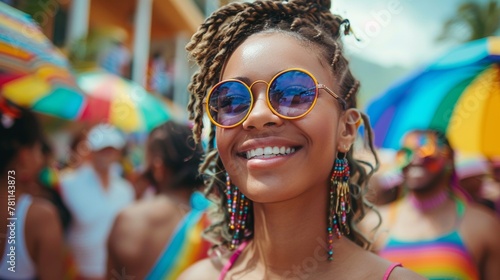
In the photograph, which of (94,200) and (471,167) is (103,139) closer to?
(94,200)

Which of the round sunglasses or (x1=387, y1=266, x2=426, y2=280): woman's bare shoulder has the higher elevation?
the round sunglasses

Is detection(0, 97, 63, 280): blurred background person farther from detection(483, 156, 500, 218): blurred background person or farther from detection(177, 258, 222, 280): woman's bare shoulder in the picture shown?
detection(483, 156, 500, 218): blurred background person

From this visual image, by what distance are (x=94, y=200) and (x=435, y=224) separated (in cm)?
311

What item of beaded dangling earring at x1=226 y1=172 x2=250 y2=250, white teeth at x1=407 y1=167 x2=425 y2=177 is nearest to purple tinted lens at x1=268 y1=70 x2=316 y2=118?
beaded dangling earring at x1=226 y1=172 x2=250 y2=250

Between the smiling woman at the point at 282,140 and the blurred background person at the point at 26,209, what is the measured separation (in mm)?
1420

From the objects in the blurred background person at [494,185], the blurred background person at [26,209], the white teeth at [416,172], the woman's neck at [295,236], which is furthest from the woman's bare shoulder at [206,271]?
the blurred background person at [494,185]

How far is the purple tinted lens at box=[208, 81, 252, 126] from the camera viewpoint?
1648mm

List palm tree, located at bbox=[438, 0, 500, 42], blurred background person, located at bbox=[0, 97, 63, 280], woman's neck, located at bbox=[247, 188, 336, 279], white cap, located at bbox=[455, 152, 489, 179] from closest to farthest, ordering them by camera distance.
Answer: woman's neck, located at bbox=[247, 188, 336, 279] → blurred background person, located at bbox=[0, 97, 63, 280] → white cap, located at bbox=[455, 152, 489, 179] → palm tree, located at bbox=[438, 0, 500, 42]

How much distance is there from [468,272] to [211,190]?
1.85 meters

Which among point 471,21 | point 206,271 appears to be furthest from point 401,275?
point 471,21

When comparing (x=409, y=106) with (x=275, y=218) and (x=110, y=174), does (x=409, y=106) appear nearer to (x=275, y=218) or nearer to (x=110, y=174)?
(x=275, y=218)

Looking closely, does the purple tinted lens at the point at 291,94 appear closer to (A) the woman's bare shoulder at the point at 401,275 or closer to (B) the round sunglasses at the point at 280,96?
(B) the round sunglasses at the point at 280,96

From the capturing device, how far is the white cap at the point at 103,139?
516 centimetres

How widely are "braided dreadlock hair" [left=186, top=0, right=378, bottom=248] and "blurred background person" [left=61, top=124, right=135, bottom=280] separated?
2.90m
